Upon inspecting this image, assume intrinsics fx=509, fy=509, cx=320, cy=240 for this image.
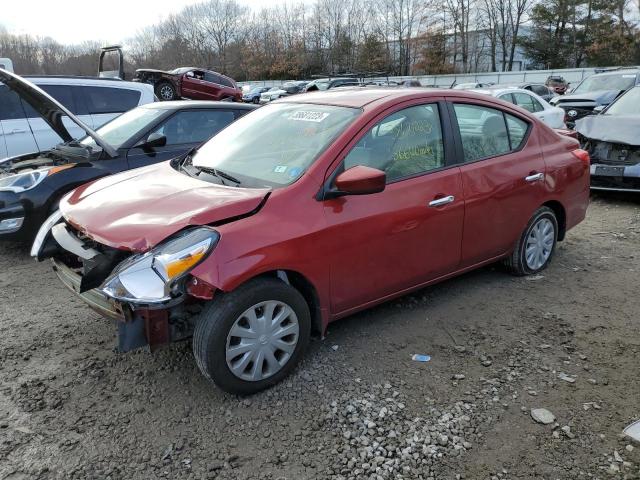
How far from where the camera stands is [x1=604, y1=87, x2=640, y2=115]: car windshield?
8.02 meters

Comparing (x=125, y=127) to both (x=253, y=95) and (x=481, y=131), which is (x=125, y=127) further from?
(x=253, y=95)

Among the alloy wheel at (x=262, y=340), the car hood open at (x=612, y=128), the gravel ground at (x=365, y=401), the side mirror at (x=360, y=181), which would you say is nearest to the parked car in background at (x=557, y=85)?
the car hood open at (x=612, y=128)

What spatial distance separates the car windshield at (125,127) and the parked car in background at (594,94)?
11.3 meters

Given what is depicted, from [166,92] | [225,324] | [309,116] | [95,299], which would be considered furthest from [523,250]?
[166,92]

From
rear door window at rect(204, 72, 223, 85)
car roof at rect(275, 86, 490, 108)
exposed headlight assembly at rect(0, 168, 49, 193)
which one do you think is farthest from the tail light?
rear door window at rect(204, 72, 223, 85)

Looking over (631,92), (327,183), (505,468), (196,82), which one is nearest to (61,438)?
(327,183)

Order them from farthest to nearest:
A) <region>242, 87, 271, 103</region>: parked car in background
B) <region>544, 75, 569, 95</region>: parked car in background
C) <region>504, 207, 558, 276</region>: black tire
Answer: <region>242, 87, 271, 103</region>: parked car in background, <region>544, 75, 569, 95</region>: parked car in background, <region>504, 207, 558, 276</region>: black tire

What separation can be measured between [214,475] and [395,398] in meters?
1.08

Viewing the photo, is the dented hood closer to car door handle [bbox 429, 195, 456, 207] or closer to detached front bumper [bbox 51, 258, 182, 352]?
detached front bumper [bbox 51, 258, 182, 352]

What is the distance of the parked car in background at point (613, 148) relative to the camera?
6980 mm

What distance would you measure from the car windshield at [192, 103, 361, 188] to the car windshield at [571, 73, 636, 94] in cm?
1474

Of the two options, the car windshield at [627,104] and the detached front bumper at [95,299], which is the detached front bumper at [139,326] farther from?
the car windshield at [627,104]

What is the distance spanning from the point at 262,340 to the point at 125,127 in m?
4.11

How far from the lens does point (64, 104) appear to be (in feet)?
24.5
